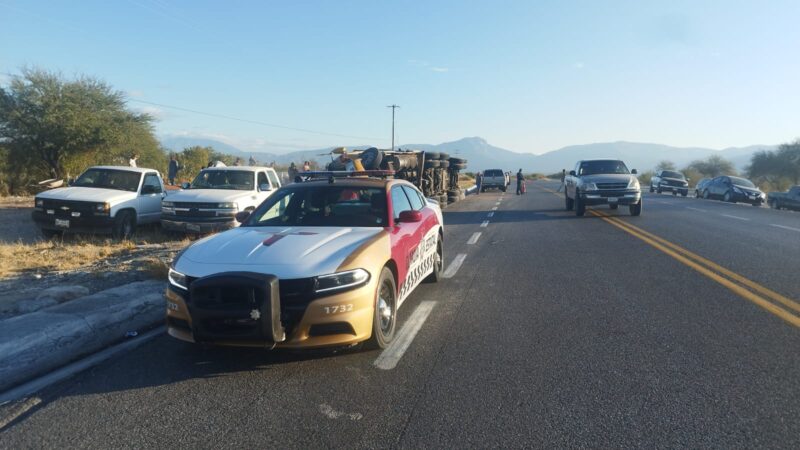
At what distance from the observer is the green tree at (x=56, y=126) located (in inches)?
986

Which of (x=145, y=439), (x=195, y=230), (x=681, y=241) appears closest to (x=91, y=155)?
(x=195, y=230)

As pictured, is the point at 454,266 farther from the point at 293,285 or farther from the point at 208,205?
the point at 208,205

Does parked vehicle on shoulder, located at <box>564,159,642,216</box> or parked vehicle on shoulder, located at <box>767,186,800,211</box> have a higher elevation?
parked vehicle on shoulder, located at <box>564,159,642,216</box>

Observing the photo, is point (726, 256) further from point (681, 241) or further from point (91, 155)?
point (91, 155)

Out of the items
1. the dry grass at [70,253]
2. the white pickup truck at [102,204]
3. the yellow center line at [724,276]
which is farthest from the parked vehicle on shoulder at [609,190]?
the white pickup truck at [102,204]

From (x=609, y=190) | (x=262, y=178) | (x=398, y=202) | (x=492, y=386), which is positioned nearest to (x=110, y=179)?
(x=262, y=178)

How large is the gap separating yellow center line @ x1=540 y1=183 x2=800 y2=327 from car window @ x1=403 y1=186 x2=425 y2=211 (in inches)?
162

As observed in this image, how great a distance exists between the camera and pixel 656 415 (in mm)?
3887

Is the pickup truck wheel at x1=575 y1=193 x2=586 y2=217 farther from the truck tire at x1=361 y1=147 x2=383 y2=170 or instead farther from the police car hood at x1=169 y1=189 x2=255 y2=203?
the police car hood at x1=169 y1=189 x2=255 y2=203

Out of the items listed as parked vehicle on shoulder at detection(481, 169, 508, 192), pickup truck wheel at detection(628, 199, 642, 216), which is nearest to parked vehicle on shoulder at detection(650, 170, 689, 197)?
parked vehicle on shoulder at detection(481, 169, 508, 192)

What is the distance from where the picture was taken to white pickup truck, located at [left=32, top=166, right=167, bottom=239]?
506 inches

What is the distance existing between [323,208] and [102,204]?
8.35 meters

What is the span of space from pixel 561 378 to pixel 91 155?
2713 cm

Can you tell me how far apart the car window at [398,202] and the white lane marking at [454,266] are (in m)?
1.98
